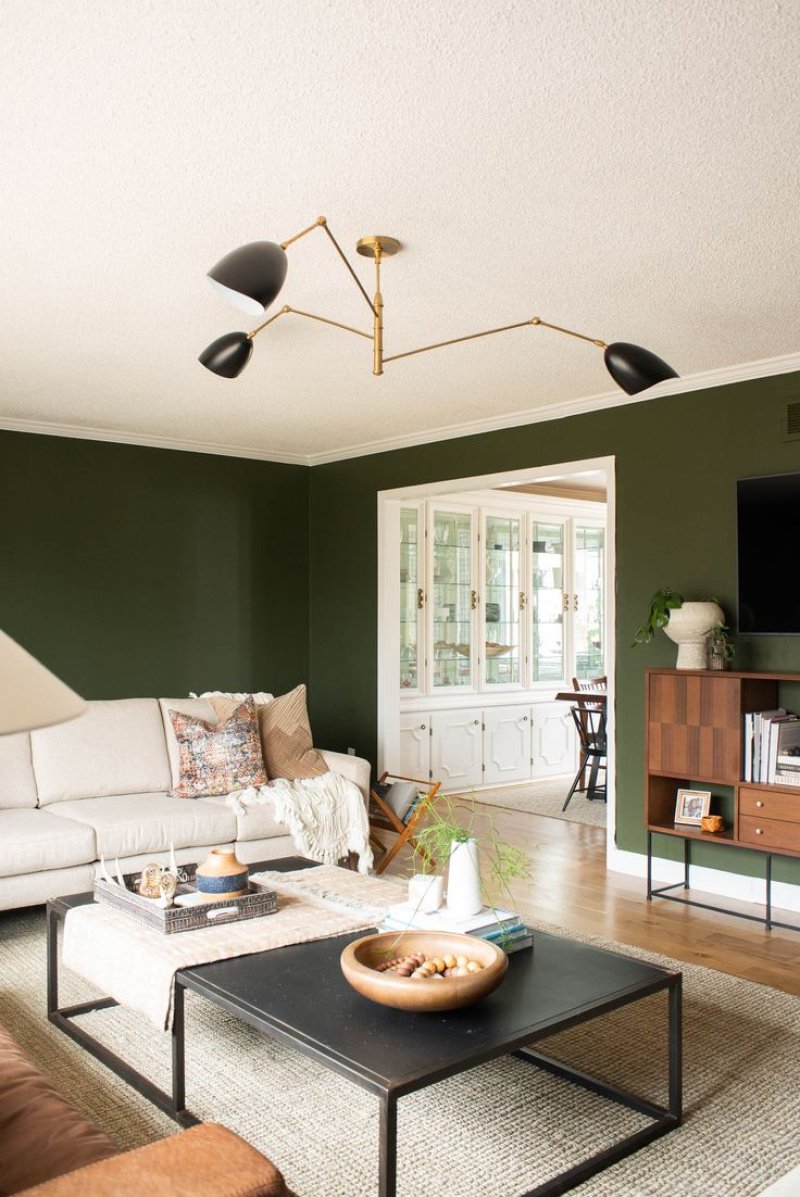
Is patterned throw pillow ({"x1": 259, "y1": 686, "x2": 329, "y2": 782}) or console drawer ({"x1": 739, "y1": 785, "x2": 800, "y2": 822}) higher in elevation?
patterned throw pillow ({"x1": 259, "y1": 686, "x2": 329, "y2": 782})

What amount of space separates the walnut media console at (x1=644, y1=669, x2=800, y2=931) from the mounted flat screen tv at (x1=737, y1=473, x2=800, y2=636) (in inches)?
11.2

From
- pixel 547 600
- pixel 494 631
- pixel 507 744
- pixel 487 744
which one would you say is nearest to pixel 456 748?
pixel 487 744

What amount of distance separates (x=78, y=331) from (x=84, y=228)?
116 centimetres

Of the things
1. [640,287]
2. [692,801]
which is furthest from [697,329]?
[692,801]

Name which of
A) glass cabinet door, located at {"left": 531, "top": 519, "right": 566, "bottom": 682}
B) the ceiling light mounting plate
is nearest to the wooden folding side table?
the ceiling light mounting plate

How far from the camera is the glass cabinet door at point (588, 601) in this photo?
8.51m

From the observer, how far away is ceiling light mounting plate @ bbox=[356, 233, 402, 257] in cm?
307

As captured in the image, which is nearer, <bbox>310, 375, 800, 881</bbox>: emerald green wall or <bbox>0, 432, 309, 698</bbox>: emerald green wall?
<bbox>310, 375, 800, 881</bbox>: emerald green wall

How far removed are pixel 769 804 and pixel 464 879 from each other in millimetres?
2074

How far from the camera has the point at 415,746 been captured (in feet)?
24.0

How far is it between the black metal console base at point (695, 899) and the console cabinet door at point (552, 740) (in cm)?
305

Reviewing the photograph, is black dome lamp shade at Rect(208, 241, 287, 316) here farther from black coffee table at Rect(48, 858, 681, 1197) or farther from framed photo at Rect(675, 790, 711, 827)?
framed photo at Rect(675, 790, 711, 827)

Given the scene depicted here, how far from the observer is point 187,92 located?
2229mm

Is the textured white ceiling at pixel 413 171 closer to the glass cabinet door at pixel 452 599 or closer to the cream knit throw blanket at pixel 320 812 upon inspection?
the cream knit throw blanket at pixel 320 812
